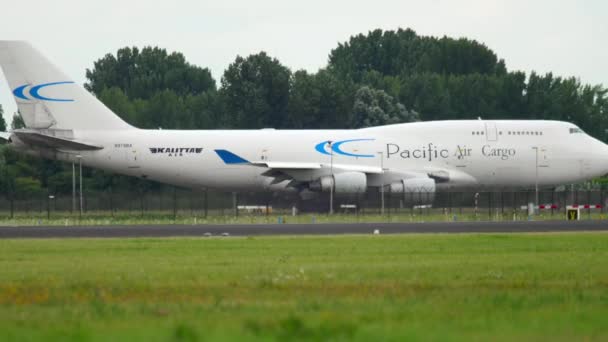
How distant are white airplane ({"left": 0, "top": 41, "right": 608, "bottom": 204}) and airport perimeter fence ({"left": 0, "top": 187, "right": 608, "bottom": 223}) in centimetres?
74

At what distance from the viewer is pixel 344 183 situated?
5884 cm

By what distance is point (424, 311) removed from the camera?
16.8 meters

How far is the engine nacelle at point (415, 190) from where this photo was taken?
2325 inches

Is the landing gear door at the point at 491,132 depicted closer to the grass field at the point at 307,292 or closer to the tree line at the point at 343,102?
the grass field at the point at 307,292

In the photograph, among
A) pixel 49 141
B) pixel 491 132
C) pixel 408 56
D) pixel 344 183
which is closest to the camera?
pixel 49 141

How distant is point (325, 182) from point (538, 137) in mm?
11739

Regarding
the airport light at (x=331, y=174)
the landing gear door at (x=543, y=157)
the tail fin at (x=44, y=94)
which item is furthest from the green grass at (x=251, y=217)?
the tail fin at (x=44, y=94)

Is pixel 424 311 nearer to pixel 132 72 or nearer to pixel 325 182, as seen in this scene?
pixel 325 182

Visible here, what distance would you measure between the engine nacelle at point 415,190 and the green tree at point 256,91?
40.5 metres

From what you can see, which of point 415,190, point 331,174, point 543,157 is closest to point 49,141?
point 331,174

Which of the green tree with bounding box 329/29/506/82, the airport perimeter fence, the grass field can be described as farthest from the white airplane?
the green tree with bounding box 329/29/506/82

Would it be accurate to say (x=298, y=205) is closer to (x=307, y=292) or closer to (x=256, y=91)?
(x=307, y=292)

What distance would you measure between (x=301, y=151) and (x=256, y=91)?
1645 inches

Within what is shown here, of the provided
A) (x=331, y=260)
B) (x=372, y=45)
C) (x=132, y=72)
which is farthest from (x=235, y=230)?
(x=372, y=45)
